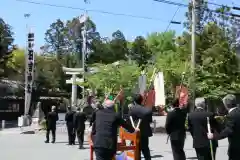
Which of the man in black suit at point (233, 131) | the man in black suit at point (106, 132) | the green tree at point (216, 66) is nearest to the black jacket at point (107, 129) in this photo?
the man in black suit at point (106, 132)

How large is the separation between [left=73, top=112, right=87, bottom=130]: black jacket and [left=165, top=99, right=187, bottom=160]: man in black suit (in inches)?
335

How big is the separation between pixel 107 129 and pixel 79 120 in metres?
10.1

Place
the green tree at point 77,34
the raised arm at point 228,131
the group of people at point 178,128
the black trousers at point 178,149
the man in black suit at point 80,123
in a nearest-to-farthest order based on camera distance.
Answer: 1. the raised arm at point 228,131
2. the group of people at point 178,128
3. the black trousers at point 178,149
4. the man in black suit at point 80,123
5. the green tree at point 77,34

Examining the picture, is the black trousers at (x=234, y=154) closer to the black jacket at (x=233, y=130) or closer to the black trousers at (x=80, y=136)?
the black jacket at (x=233, y=130)

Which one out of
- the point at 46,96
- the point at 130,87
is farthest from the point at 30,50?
the point at 46,96

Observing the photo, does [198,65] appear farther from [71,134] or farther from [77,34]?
[77,34]

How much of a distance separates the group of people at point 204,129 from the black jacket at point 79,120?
335 inches

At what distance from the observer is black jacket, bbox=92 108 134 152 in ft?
25.6

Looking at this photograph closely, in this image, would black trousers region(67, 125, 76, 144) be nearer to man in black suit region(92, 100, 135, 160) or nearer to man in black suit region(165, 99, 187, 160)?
man in black suit region(165, 99, 187, 160)

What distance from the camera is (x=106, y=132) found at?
7832 millimetres

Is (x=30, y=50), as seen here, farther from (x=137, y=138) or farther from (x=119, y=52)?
(x=119, y=52)

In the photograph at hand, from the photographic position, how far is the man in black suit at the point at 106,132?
779cm

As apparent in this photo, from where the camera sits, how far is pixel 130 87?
29.2m

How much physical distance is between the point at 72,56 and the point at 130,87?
51.4 m
